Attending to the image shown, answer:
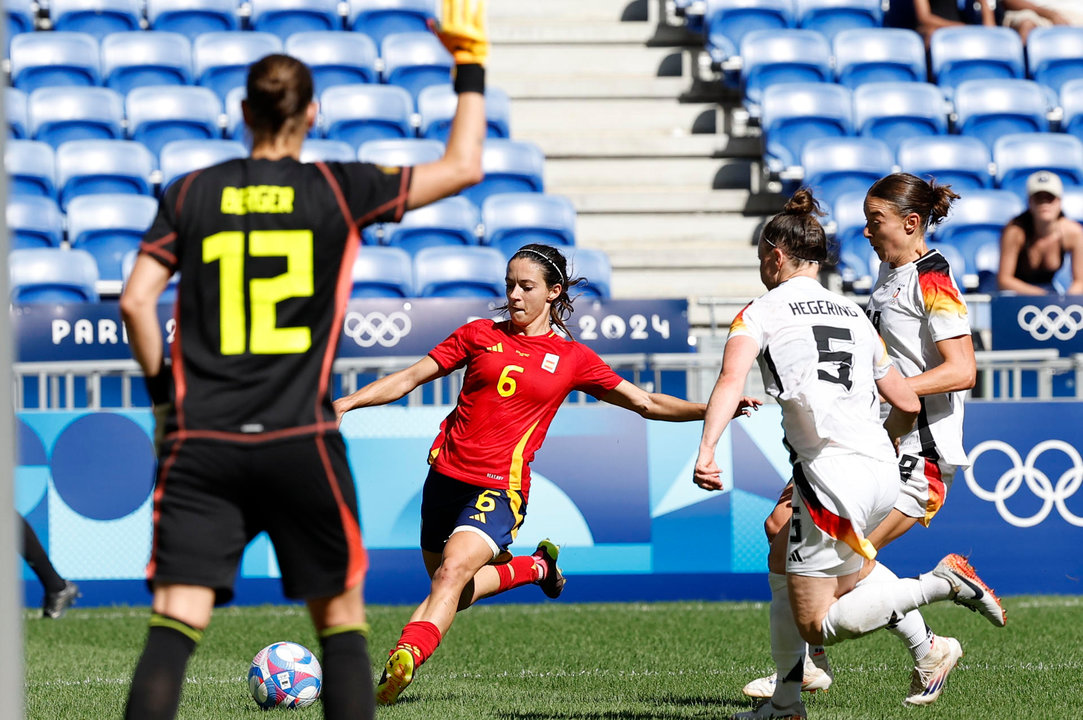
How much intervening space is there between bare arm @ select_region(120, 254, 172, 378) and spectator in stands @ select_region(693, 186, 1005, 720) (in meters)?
1.97

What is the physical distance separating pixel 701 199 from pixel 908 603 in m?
9.57

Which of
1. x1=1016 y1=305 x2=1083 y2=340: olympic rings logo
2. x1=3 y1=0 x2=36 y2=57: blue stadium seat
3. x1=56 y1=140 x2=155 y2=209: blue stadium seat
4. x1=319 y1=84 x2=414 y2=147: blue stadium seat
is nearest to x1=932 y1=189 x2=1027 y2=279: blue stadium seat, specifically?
x1=1016 y1=305 x2=1083 y2=340: olympic rings logo

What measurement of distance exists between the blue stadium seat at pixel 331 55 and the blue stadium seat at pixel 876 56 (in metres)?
5.06

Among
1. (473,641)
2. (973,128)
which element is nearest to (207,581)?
(473,641)

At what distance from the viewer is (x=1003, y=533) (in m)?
9.37

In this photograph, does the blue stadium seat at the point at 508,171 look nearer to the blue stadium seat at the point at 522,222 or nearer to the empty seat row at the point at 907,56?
the blue stadium seat at the point at 522,222

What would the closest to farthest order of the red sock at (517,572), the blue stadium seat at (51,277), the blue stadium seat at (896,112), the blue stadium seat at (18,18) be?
the red sock at (517,572), the blue stadium seat at (51,277), the blue stadium seat at (18,18), the blue stadium seat at (896,112)

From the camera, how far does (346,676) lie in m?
3.63

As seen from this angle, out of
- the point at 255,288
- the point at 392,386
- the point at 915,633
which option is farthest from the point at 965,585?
the point at 255,288

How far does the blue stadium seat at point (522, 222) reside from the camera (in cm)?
1283

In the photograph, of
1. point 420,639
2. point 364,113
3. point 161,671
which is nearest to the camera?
point 161,671

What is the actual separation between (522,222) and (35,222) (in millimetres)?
4155

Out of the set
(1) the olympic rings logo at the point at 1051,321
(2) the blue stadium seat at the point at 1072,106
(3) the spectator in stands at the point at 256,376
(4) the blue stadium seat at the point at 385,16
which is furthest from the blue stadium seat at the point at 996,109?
(3) the spectator in stands at the point at 256,376

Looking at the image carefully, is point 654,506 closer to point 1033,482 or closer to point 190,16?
point 1033,482
